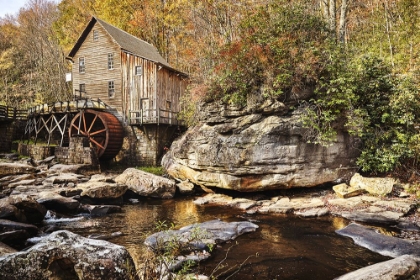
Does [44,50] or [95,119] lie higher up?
[44,50]

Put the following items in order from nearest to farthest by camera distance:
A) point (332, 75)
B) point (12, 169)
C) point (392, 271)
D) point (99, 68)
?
point (392, 271) < point (332, 75) < point (12, 169) < point (99, 68)

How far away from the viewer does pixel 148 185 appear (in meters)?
12.7

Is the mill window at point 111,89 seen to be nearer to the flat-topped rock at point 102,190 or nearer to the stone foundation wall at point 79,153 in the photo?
the stone foundation wall at point 79,153

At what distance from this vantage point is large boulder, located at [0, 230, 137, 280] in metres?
2.83

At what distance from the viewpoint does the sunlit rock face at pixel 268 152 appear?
10.5 metres

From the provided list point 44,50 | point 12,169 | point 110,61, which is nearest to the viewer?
point 12,169

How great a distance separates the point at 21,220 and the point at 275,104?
9.39 metres

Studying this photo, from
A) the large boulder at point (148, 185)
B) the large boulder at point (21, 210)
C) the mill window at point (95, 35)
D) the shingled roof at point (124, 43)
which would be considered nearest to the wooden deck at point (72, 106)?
the shingled roof at point (124, 43)

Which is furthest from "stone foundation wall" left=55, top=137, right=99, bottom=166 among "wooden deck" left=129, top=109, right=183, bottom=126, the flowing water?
the flowing water

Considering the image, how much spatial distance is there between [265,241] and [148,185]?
7.36 metres

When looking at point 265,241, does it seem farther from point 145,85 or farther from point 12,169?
point 145,85

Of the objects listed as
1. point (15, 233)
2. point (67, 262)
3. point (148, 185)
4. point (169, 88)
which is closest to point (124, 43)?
point (169, 88)

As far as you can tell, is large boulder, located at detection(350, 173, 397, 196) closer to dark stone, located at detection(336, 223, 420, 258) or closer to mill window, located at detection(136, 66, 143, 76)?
dark stone, located at detection(336, 223, 420, 258)

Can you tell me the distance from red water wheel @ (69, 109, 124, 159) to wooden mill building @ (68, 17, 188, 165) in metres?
0.33
